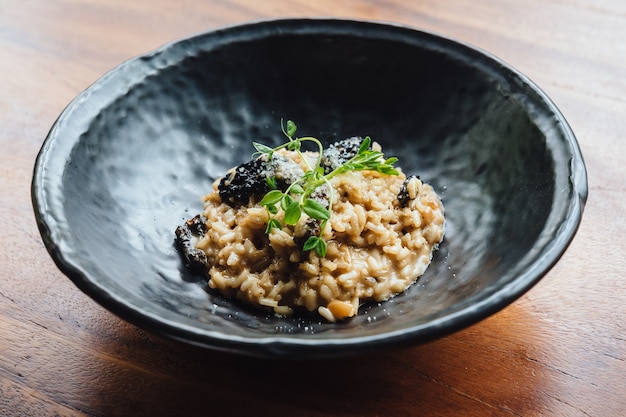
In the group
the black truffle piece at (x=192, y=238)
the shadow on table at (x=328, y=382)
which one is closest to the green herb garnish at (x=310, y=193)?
the black truffle piece at (x=192, y=238)

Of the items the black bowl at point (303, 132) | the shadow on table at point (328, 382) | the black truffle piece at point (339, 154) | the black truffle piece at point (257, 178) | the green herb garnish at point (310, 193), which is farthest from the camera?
the black truffle piece at point (339, 154)

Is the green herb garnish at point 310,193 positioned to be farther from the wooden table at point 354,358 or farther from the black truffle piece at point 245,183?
the wooden table at point 354,358

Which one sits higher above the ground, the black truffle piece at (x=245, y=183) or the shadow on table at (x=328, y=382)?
the black truffle piece at (x=245, y=183)

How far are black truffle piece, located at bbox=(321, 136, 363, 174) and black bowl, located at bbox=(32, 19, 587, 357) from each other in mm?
371

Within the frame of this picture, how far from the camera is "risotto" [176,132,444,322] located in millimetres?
2195

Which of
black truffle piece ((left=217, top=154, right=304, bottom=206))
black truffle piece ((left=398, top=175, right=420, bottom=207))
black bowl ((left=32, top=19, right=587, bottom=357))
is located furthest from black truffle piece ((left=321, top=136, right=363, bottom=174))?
black bowl ((left=32, top=19, right=587, bottom=357))

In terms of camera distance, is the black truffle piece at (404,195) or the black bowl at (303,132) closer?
the black bowl at (303,132)

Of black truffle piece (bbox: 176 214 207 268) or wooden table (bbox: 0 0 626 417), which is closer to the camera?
wooden table (bbox: 0 0 626 417)

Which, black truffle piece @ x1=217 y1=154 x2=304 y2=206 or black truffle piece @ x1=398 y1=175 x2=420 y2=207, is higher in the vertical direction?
black truffle piece @ x1=398 y1=175 x2=420 y2=207

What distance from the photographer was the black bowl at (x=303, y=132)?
1837mm

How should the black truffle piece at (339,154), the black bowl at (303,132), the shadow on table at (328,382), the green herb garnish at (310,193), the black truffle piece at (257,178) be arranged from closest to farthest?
the black bowl at (303,132), the shadow on table at (328,382), the green herb garnish at (310,193), the black truffle piece at (257,178), the black truffle piece at (339,154)

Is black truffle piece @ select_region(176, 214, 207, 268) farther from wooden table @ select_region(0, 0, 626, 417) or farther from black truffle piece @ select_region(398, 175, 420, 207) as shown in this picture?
black truffle piece @ select_region(398, 175, 420, 207)

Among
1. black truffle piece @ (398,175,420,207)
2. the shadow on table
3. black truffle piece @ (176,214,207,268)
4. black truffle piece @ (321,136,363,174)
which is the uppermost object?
black truffle piece @ (321,136,363,174)

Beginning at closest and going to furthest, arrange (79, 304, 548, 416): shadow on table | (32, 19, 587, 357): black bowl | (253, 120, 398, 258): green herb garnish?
(32, 19, 587, 357): black bowl → (79, 304, 548, 416): shadow on table → (253, 120, 398, 258): green herb garnish
